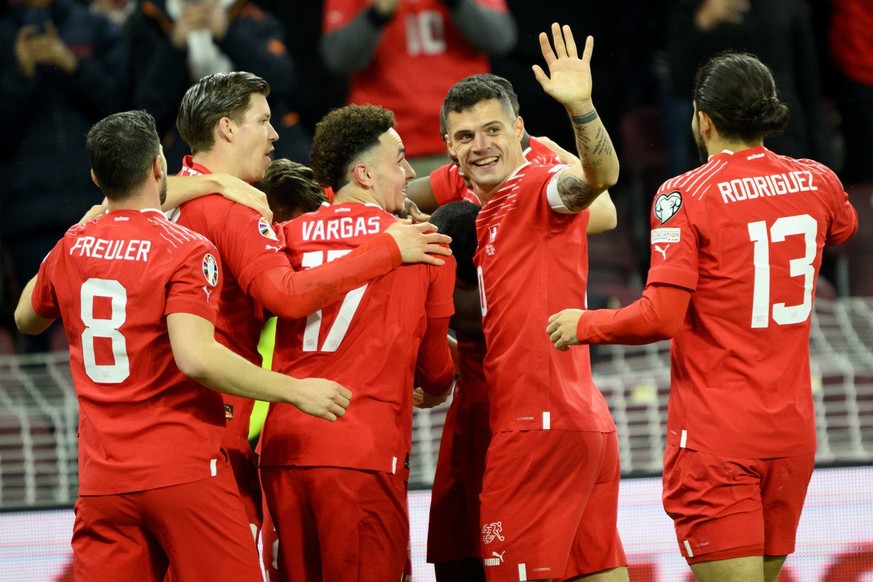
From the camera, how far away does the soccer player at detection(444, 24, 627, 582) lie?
3.91 m

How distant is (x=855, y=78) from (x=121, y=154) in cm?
614

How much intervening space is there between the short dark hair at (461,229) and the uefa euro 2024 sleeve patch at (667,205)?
2.45 feet

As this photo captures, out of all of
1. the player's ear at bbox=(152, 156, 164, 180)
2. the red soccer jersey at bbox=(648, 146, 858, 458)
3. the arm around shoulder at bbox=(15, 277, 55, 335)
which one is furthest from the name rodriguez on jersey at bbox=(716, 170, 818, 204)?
the arm around shoulder at bbox=(15, 277, 55, 335)

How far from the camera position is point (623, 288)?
316 inches

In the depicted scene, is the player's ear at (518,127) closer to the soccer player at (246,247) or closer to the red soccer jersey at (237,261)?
the soccer player at (246,247)

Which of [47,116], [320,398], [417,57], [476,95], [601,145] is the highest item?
[417,57]

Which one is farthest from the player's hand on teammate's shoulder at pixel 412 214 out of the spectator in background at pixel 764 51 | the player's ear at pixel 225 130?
the spectator in background at pixel 764 51

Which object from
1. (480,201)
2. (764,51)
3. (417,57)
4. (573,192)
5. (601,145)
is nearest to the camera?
(601,145)

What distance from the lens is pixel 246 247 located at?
12.9 feet

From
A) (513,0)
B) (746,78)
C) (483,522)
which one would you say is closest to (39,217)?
(513,0)

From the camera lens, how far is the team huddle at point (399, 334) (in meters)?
3.65

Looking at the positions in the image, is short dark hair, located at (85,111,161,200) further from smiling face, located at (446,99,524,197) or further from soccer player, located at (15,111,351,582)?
smiling face, located at (446,99,524,197)

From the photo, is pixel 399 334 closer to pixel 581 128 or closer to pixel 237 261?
pixel 237 261

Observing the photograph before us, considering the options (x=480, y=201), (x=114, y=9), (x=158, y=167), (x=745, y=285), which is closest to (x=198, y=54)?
(x=114, y=9)
